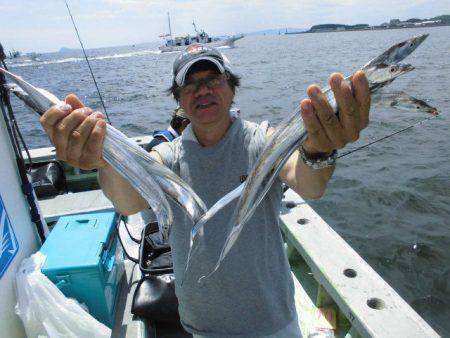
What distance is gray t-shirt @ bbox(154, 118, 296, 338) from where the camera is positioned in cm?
192

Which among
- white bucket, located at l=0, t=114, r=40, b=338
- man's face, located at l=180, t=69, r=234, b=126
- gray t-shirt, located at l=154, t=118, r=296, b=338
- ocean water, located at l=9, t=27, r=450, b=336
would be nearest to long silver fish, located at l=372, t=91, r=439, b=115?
gray t-shirt, located at l=154, t=118, r=296, b=338

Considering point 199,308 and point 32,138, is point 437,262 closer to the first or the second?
point 199,308

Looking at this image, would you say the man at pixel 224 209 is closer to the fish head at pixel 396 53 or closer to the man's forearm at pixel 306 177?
the man's forearm at pixel 306 177

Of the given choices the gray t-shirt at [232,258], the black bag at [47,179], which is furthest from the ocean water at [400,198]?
the gray t-shirt at [232,258]

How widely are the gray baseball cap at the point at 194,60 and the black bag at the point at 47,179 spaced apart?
334cm

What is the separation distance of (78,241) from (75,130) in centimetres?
151

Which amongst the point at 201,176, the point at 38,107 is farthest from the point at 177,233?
the point at 38,107

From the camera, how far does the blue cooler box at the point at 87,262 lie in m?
2.58

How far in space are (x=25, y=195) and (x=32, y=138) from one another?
463 inches

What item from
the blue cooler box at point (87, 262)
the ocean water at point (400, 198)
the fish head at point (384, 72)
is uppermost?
the fish head at point (384, 72)

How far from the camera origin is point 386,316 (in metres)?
2.46

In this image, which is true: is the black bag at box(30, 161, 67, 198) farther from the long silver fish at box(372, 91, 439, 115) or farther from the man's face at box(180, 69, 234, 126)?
the long silver fish at box(372, 91, 439, 115)

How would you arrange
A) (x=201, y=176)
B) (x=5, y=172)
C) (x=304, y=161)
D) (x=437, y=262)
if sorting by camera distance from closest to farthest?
1. (x=304, y=161)
2. (x=201, y=176)
3. (x=5, y=172)
4. (x=437, y=262)

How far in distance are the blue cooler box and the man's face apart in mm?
1383
